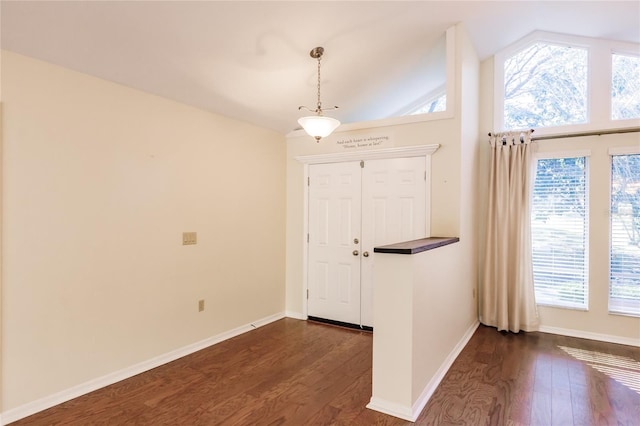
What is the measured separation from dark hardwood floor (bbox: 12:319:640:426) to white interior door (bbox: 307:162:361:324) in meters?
0.68

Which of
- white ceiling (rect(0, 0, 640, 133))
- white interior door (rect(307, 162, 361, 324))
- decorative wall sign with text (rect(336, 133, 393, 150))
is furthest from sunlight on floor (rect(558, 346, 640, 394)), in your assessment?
white ceiling (rect(0, 0, 640, 133))

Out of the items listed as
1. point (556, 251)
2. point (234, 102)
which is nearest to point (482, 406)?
point (556, 251)

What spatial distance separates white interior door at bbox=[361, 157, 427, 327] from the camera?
3.72m

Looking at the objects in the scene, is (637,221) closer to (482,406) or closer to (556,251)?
(556,251)

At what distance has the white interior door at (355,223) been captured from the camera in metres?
3.79

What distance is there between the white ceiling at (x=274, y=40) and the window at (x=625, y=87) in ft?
0.74

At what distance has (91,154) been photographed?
104 inches

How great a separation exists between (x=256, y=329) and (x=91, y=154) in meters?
2.56

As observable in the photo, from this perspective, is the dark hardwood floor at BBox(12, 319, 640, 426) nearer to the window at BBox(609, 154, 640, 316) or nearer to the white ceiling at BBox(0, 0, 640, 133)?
the window at BBox(609, 154, 640, 316)

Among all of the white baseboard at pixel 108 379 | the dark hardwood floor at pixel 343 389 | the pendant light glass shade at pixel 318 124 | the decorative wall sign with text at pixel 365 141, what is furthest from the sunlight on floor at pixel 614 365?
the white baseboard at pixel 108 379

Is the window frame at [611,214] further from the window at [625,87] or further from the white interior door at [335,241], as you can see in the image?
the white interior door at [335,241]

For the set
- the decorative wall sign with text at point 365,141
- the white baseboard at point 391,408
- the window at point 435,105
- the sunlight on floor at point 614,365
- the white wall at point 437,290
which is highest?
the window at point 435,105

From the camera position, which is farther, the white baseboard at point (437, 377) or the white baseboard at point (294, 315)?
the white baseboard at point (294, 315)

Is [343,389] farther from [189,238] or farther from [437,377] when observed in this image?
[189,238]
